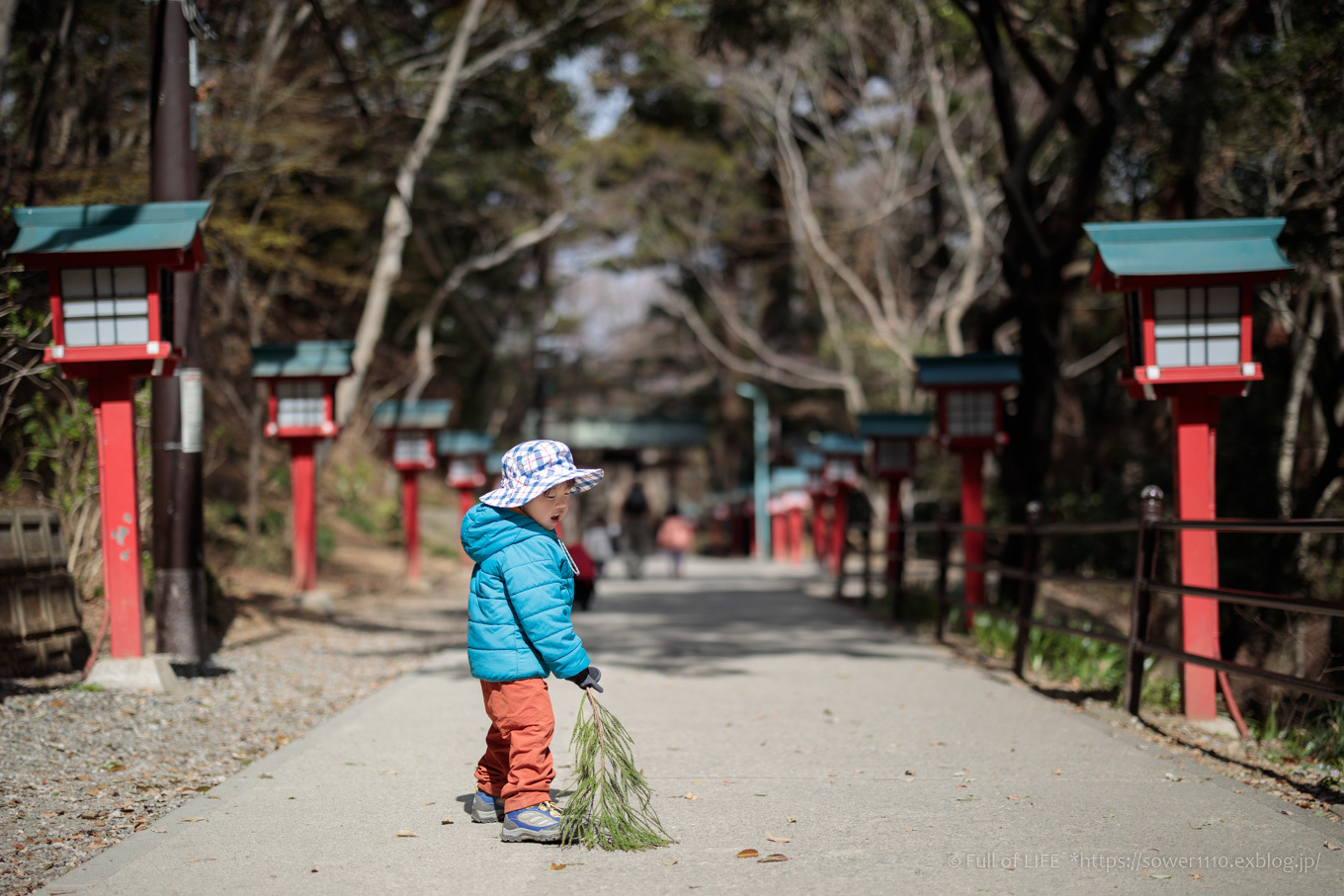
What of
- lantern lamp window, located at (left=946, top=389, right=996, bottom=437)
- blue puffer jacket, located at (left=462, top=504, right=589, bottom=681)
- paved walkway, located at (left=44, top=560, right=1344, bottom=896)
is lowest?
paved walkway, located at (left=44, top=560, right=1344, bottom=896)

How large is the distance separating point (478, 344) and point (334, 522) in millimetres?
11955

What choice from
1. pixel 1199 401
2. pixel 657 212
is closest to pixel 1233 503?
pixel 1199 401

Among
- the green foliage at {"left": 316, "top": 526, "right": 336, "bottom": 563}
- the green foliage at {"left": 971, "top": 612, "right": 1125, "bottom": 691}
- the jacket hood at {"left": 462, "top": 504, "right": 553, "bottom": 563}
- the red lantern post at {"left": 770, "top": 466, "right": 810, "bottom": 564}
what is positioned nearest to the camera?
the jacket hood at {"left": 462, "top": 504, "right": 553, "bottom": 563}

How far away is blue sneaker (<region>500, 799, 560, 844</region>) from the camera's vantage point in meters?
4.55

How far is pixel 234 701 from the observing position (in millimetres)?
7914

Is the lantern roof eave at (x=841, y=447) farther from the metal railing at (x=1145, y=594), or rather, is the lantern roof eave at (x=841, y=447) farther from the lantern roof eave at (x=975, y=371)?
the metal railing at (x=1145, y=594)

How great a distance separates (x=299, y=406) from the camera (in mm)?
14703

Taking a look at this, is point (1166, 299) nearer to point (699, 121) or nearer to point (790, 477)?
point (699, 121)

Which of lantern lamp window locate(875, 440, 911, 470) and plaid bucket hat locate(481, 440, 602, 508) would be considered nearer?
plaid bucket hat locate(481, 440, 602, 508)

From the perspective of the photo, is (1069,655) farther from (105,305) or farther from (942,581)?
(105,305)

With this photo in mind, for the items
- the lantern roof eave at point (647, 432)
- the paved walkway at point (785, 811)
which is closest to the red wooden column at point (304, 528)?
the paved walkway at point (785, 811)

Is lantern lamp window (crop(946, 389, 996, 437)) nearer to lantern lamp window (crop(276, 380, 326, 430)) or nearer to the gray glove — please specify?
lantern lamp window (crop(276, 380, 326, 430))

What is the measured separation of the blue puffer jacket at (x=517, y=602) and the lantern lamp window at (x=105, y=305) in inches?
167

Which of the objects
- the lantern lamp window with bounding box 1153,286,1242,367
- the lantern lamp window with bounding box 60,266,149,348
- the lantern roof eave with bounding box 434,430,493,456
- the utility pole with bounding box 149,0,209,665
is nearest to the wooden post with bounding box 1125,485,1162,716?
the lantern lamp window with bounding box 1153,286,1242,367
